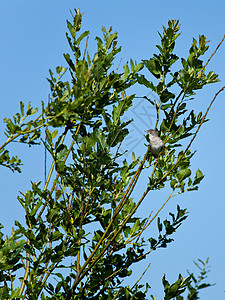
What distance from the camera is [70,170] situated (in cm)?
338

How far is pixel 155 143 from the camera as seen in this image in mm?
3896

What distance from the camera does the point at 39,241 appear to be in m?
3.16

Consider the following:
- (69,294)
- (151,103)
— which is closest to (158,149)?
(151,103)

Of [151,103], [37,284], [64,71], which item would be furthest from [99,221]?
[64,71]

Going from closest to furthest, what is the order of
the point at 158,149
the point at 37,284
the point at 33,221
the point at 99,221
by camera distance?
the point at 37,284
the point at 33,221
the point at 99,221
the point at 158,149

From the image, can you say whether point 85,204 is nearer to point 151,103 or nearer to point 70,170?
point 70,170

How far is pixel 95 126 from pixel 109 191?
0.64 metres

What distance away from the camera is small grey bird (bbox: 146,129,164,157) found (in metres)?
3.74

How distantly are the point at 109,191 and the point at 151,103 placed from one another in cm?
93

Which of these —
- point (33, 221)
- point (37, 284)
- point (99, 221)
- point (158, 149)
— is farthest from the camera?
point (158, 149)

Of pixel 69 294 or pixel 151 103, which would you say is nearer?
pixel 69 294

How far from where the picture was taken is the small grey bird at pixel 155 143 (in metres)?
3.74

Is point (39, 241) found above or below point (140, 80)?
below

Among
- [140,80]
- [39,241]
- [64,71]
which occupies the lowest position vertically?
[39,241]
